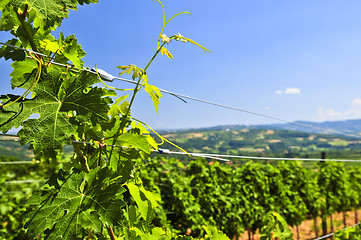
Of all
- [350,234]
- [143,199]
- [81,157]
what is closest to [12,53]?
[81,157]

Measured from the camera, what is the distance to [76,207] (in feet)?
3.14

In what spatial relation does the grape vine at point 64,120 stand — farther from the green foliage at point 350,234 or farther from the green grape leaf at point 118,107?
the green foliage at point 350,234

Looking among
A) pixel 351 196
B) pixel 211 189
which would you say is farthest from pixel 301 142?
pixel 211 189

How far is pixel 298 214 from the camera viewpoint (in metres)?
7.83

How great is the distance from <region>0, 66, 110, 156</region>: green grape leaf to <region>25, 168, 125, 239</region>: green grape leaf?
162mm

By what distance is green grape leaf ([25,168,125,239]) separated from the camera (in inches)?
35.9

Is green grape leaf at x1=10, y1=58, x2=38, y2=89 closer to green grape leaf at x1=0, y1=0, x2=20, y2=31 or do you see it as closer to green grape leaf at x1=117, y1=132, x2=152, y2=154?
green grape leaf at x1=0, y1=0, x2=20, y2=31

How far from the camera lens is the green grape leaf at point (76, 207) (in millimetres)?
913

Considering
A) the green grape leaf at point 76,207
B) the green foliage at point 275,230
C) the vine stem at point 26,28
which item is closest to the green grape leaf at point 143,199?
the green grape leaf at point 76,207

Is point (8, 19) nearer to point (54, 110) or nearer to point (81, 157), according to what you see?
point (54, 110)

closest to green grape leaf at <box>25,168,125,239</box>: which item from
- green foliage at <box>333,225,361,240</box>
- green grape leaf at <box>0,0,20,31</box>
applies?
green grape leaf at <box>0,0,20,31</box>

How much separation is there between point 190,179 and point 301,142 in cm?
9569

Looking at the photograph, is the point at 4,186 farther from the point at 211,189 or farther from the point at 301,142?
the point at 301,142

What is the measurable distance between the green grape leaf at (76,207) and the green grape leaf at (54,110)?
6.4 inches
